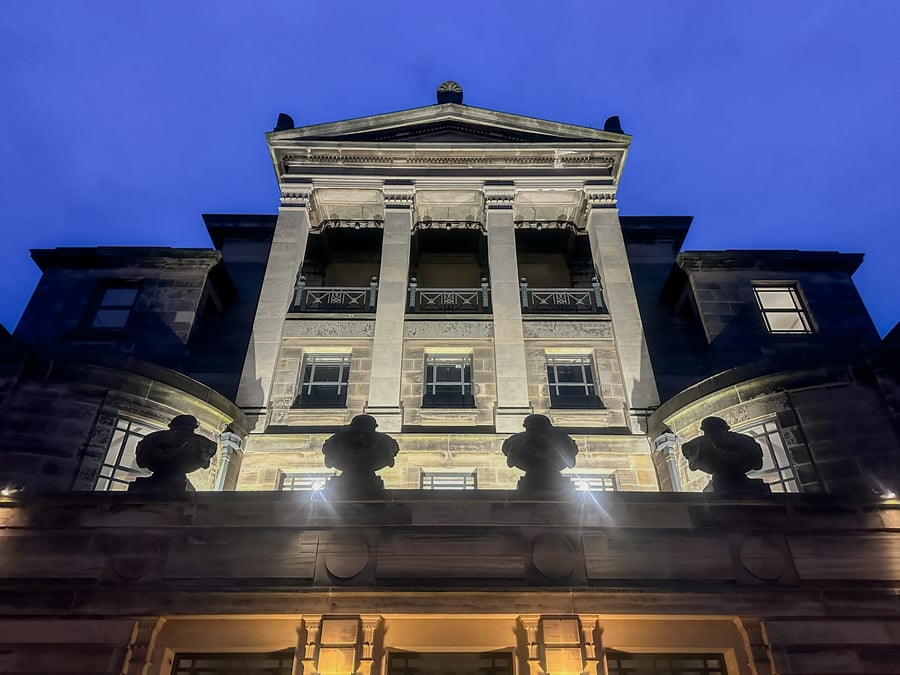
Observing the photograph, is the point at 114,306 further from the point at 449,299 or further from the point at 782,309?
the point at 782,309

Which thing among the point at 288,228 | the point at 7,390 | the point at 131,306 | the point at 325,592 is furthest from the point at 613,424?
the point at 131,306

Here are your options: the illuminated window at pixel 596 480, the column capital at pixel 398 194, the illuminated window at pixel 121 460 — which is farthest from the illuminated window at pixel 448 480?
the column capital at pixel 398 194

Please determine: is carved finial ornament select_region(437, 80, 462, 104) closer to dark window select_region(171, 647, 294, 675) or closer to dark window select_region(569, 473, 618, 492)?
dark window select_region(569, 473, 618, 492)

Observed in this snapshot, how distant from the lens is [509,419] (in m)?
18.1

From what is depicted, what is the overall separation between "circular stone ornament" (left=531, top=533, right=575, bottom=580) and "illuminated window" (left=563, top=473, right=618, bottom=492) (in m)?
7.02

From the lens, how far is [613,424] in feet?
60.4

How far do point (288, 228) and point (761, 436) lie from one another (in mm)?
17941

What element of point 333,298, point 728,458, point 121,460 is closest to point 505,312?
point 333,298

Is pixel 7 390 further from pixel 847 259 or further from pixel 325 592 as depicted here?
pixel 847 259

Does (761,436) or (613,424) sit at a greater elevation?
(613,424)

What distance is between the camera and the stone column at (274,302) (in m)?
18.4

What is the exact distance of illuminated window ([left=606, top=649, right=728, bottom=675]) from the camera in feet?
31.4

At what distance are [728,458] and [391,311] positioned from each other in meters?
12.5

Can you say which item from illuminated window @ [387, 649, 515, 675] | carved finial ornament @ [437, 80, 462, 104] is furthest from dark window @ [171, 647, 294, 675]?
carved finial ornament @ [437, 80, 462, 104]
